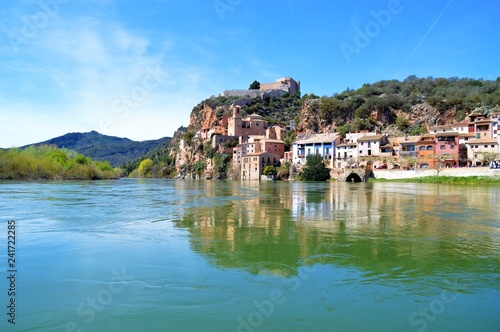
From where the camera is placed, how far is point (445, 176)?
2164 inches

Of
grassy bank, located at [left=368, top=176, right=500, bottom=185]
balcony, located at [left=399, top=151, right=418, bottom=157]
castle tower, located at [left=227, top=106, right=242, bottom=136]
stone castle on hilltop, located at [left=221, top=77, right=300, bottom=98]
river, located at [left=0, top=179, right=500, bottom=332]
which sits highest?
stone castle on hilltop, located at [left=221, top=77, right=300, bottom=98]

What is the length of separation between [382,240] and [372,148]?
6455 cm

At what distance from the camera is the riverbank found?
49706 millimetres

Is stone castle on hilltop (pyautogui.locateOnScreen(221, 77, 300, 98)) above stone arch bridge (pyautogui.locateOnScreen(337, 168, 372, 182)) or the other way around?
above

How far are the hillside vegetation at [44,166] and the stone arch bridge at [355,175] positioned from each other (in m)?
50.5

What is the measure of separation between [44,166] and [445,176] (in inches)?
2614

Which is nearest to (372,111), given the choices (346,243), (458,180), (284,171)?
(284,171)

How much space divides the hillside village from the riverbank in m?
4.68

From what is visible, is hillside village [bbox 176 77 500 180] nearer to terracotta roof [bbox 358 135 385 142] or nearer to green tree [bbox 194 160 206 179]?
terracotta roof [bbox 358 135 385 142]

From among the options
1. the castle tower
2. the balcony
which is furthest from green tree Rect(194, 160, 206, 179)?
the balcony

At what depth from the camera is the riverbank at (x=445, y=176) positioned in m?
49.7

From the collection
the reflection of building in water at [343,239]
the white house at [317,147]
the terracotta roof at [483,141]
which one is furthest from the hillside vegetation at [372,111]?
the reflection of building in water at [343,239]

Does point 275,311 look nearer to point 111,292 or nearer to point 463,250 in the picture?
point 111,292

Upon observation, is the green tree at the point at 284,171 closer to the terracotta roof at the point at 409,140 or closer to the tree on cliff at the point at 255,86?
the terracotta roof at the point at 409,140
